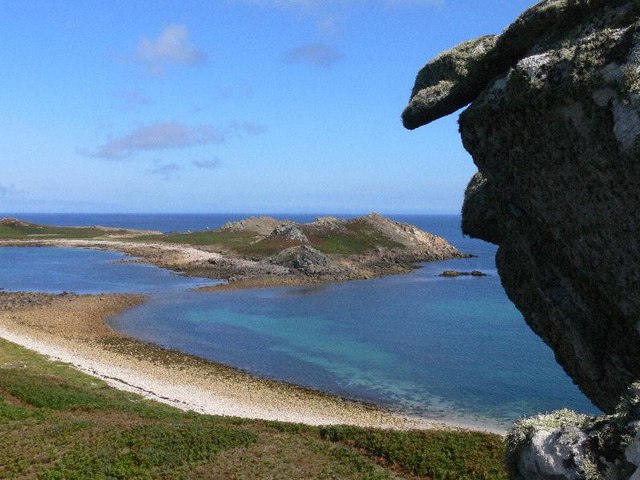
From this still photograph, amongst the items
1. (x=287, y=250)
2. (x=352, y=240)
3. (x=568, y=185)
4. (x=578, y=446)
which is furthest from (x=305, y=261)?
(x=578, y=446)

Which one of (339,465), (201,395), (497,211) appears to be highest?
(497,211)

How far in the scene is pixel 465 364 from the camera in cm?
5472

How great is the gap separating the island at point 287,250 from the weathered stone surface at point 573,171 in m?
90.8

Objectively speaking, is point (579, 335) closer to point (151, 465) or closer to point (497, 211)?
point (497, 211)

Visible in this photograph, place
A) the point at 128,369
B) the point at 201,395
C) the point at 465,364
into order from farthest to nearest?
the point at 465,364 → the point at 128,369 → the point at 201,395

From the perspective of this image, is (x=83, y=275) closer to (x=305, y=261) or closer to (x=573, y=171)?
(x=305, y=261)

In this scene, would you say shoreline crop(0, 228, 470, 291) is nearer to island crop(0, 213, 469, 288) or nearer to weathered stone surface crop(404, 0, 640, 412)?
island crop(0, 213, 469, 288)

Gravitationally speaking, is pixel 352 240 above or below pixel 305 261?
above

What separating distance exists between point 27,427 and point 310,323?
1949 inches

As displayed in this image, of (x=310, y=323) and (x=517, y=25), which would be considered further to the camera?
(x=310, y=323)

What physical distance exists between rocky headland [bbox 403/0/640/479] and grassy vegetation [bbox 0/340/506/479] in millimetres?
10060

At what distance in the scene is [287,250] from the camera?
129 meters

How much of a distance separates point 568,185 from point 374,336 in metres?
54.5

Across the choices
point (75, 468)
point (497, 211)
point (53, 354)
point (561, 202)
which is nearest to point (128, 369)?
point (53, 354)
